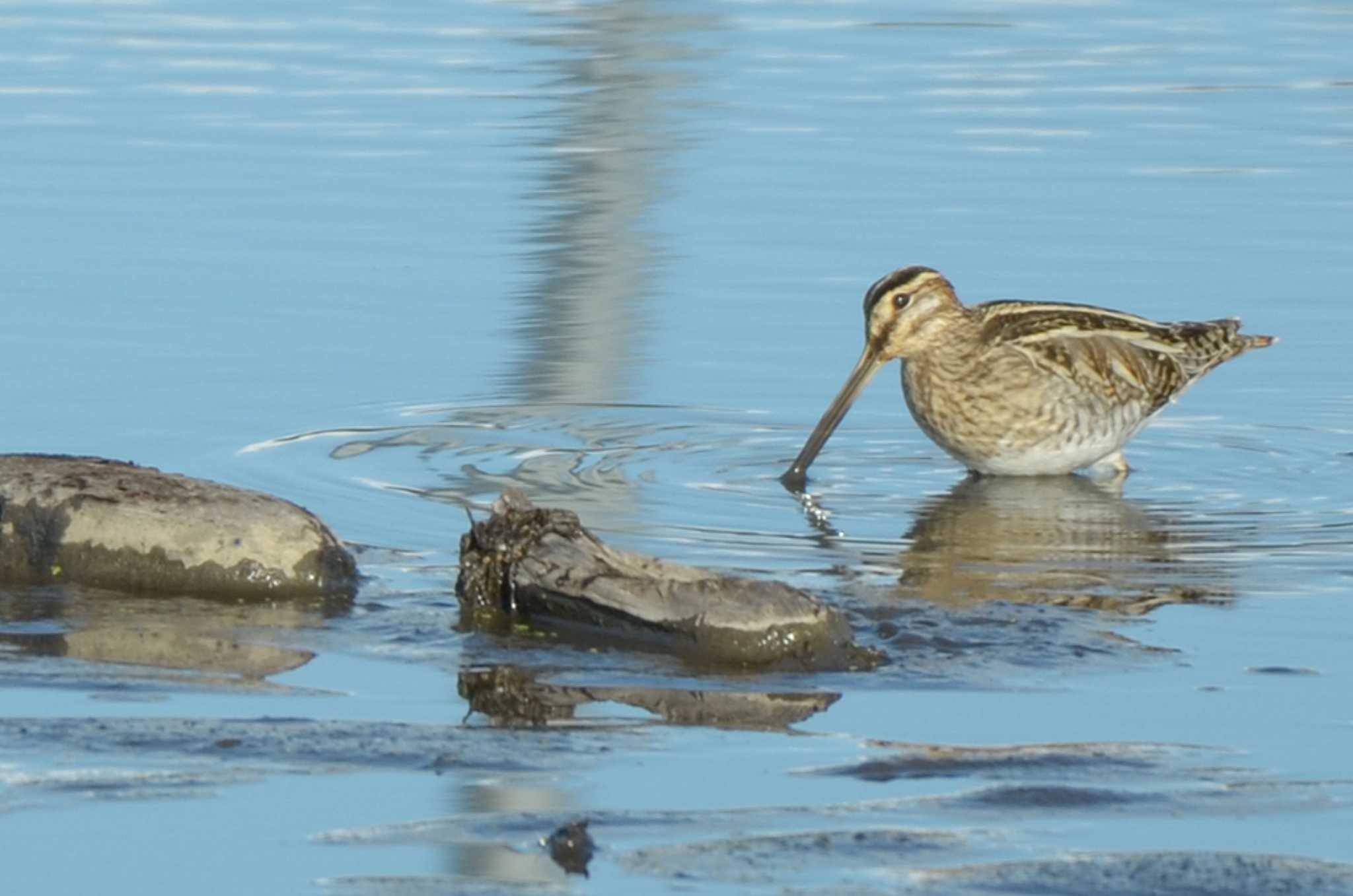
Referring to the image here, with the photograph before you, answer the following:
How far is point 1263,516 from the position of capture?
9695 millimetres

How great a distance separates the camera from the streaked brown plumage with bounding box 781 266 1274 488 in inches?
432

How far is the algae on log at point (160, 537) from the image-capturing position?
7652 mm

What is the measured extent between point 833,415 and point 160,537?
357 centimetres

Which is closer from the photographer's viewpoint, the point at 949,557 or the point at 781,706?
the point at 781,706

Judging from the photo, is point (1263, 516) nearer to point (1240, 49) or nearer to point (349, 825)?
point (349, 825)

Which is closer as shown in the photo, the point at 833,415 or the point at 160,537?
the point at 160,537

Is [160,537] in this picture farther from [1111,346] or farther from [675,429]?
[1111,346]

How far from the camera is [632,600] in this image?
23.2 feet

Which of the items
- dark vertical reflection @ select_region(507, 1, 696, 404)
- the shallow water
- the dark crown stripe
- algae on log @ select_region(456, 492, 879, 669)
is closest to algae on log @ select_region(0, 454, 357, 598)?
the shallow water

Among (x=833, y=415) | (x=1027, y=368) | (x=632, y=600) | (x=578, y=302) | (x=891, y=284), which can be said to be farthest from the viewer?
(x=578, y=302)

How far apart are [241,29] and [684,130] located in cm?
560

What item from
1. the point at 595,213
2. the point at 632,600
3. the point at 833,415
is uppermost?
the point at 632,600

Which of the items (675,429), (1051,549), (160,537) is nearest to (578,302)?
(675,429)

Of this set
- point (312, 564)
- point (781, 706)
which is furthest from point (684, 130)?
point (781, 706)
